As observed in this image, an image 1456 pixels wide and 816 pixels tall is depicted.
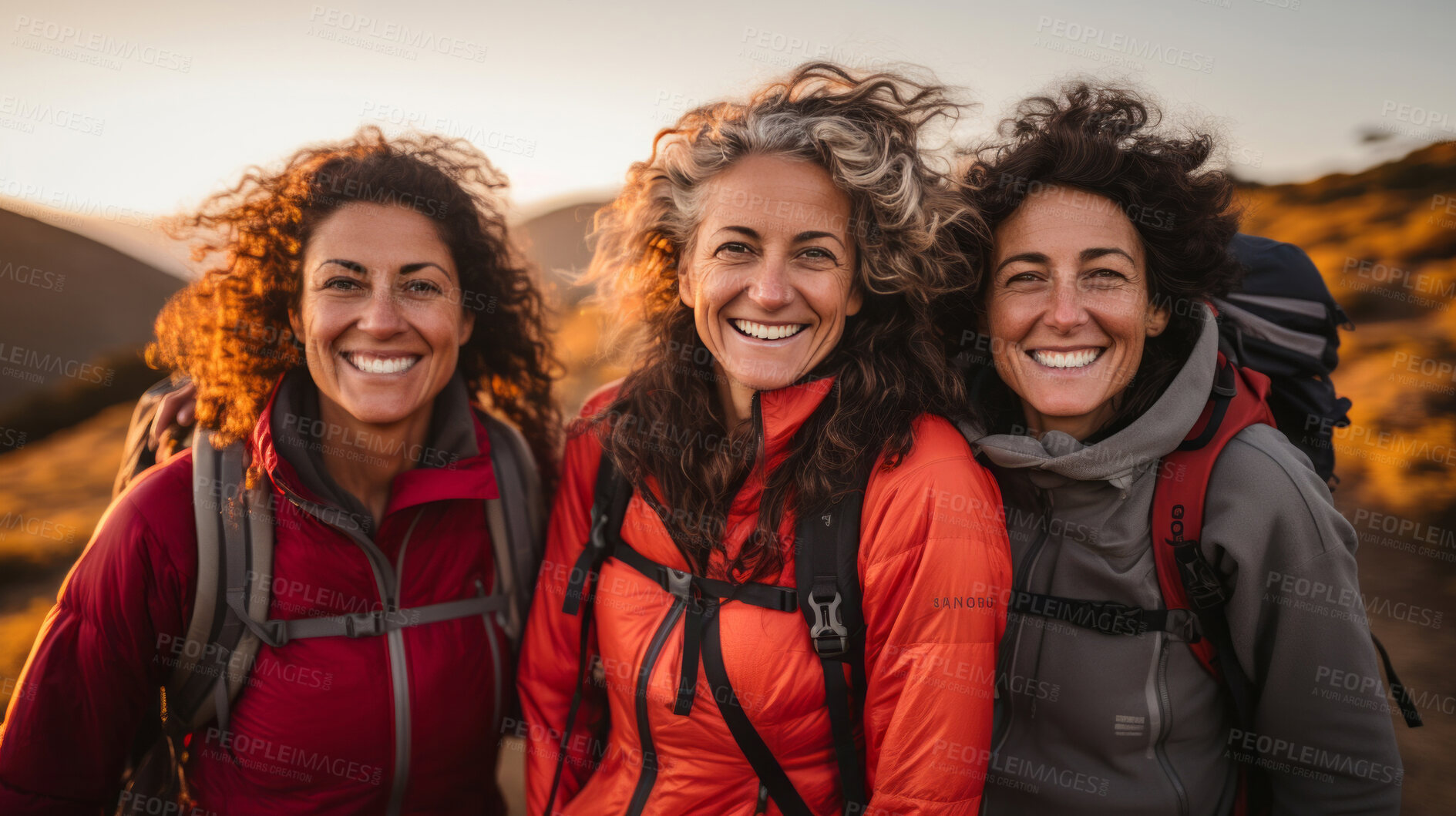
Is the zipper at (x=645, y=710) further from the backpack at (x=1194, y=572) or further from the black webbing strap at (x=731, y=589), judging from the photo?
the backpack at (x=1194, y=572)

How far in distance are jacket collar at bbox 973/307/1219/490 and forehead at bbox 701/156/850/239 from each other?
32.6 inches

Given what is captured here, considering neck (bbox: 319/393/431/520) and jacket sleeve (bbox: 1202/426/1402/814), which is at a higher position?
neck (bbox: 319/393/431/520)

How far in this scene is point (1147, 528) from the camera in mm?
2117

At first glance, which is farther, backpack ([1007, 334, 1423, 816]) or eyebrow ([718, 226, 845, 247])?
eyebrow ([718, 226, 845, 247])

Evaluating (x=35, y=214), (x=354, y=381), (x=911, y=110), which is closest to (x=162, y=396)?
(x=354, y=381)

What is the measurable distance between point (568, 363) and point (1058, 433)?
2097mm

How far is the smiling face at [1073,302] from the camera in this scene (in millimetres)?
2195

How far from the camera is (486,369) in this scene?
3.04 m

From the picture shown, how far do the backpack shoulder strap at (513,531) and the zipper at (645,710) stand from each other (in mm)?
680

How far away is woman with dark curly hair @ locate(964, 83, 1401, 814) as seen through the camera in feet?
6.53

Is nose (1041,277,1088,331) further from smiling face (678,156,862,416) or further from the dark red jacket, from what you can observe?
the dark red jacket

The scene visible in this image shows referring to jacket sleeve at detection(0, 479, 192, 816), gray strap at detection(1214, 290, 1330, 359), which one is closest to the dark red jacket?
jacket sleeve at detection(0, 479, 192, 816)
